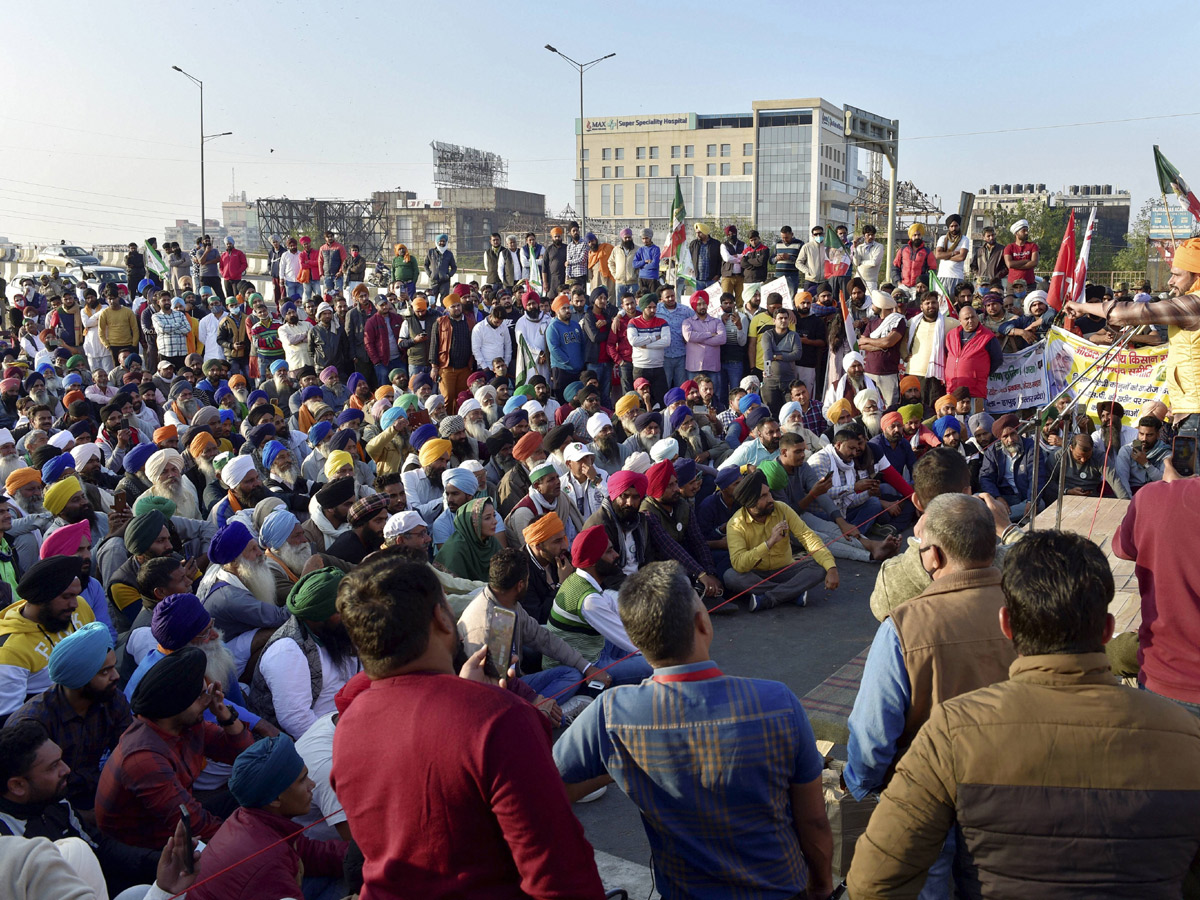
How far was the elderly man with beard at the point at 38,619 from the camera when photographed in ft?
15.4

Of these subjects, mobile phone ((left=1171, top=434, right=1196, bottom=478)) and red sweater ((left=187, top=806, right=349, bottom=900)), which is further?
mobile phone ((left=1171, top=434, right=1196, bottom=478))

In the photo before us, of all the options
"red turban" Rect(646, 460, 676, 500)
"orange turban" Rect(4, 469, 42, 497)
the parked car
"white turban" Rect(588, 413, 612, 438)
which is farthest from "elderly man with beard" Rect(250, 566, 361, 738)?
the parked car

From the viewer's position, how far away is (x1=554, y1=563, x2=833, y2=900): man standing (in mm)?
2414

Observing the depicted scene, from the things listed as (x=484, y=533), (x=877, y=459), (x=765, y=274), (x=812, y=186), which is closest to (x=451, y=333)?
(x=765, y=274)

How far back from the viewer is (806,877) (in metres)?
2.54

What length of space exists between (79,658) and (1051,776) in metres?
3.70

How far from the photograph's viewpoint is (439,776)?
2.07m

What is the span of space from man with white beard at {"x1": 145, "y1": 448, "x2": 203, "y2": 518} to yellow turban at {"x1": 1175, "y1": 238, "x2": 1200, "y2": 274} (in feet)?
22.9

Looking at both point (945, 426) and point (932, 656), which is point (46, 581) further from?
point (945, 426)

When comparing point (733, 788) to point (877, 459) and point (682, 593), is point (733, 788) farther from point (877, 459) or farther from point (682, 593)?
point (877, 459)

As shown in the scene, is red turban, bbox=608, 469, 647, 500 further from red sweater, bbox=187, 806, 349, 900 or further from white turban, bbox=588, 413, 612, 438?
red sweater, bbox=187, 806, 349, 900

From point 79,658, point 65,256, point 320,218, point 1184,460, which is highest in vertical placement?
point 320,218

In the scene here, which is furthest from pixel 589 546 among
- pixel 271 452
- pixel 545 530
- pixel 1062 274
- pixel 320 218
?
pixel 320 218

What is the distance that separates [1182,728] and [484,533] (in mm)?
5162
